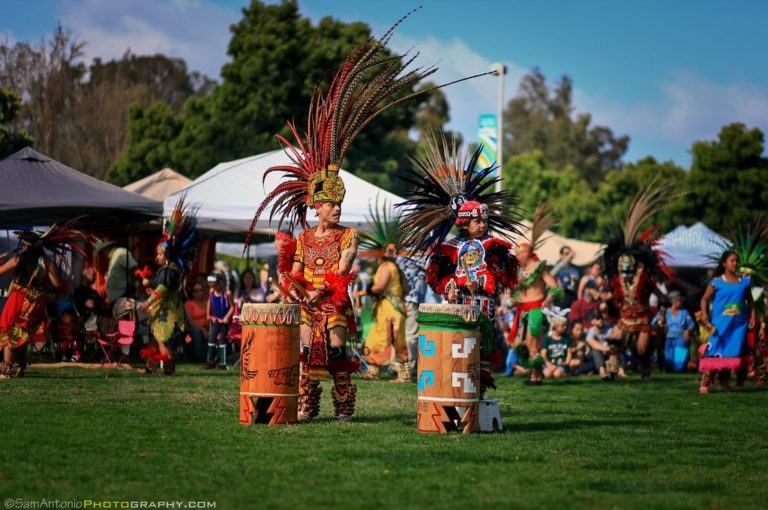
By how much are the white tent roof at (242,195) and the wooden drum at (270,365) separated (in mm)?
8385

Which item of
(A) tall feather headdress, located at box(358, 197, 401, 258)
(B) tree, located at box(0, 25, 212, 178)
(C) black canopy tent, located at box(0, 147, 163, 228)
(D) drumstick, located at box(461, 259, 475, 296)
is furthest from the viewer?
(B) tree, located at box(0, 25, 212, 178)

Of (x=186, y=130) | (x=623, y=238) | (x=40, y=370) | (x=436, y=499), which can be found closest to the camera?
(x=436, y=499)

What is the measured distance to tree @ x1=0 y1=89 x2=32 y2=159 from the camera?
78.2ft

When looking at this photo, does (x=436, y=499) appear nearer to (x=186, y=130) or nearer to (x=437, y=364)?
(x=437, y=364)

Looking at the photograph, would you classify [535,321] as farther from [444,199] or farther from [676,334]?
[444,199]

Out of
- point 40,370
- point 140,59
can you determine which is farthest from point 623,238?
point 140,59

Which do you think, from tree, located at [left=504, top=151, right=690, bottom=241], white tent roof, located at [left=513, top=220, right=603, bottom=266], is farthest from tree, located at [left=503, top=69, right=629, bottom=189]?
white tent roof, located at [left=513, top=220, right=603, bottom=266]

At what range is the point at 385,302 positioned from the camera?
17.0 m

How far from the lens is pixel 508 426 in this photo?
10203 mm

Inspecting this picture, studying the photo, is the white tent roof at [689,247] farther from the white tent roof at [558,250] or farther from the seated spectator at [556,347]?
the seated spectator at [556,347]

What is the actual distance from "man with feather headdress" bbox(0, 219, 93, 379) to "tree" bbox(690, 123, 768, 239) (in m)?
33.0

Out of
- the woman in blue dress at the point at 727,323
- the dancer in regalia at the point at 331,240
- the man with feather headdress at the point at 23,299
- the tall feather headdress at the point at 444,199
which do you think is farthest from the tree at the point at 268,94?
the dancer in regalia at the point at 331,240

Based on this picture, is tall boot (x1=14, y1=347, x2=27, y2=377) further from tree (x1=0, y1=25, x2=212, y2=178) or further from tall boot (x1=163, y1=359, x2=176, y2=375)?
tree (x1=0, y1=25, x2=212, y2=178)

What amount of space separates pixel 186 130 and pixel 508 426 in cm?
3209
